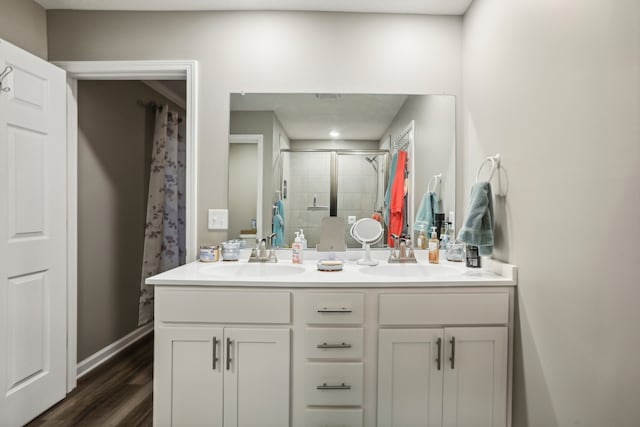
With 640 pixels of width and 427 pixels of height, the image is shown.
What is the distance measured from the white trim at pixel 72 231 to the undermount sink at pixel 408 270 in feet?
6.06

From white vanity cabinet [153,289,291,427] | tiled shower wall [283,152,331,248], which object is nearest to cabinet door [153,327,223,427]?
white vanity cabinet [153,289,291,427]

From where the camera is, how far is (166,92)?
11.0ft

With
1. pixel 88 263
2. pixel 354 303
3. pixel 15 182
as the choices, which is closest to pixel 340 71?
pixel 354 303

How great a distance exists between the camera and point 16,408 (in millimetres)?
1760

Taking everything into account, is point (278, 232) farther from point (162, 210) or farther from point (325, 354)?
point (162, 210)

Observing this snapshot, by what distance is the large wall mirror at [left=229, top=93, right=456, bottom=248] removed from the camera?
210 cm

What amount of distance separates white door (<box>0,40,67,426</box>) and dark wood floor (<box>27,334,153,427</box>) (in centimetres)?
11

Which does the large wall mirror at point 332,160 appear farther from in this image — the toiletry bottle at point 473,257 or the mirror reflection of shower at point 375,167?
the toiletry bottle at point 473,257

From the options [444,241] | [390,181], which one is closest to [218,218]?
[390,181]

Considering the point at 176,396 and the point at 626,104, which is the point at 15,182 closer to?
the point at 176,396

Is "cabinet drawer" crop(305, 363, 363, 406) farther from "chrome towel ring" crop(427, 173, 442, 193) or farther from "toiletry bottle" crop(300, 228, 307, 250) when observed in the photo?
"chrome towel ring" crop(427, 173, 442, 193)

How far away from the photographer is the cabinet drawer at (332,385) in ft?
4.97

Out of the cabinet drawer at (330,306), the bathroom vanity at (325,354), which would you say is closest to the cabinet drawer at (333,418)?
the bathroom vanity at (325,354)

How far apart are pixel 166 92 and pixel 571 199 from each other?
11.1ft
